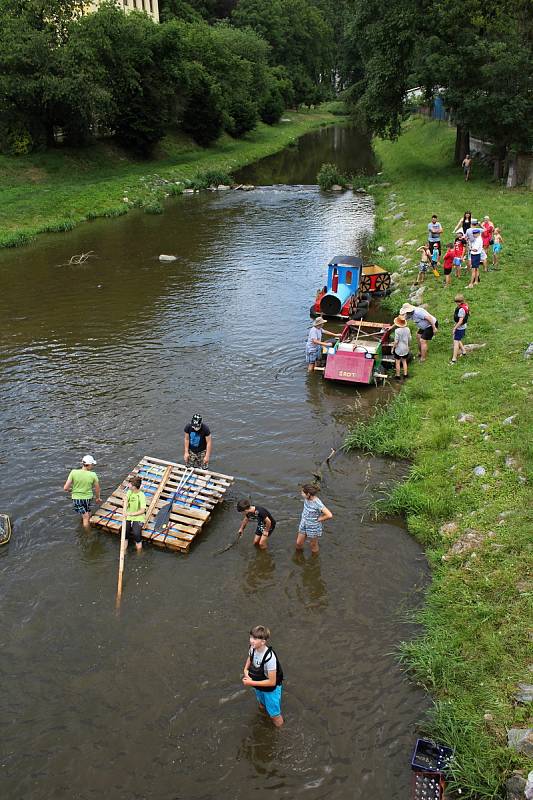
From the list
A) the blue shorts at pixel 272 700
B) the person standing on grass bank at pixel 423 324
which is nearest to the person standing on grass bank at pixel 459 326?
the person standing on grass bank at pixel 423 324

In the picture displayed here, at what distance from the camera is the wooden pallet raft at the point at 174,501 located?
1093 centimetres

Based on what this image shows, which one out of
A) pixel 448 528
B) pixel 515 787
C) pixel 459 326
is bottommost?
pixel 515 787

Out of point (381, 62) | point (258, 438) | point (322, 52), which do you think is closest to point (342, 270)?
point (258, 438)

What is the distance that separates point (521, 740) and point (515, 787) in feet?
1.66

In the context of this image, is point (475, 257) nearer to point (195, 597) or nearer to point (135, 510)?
point (135, 510)

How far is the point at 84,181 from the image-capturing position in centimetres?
4338

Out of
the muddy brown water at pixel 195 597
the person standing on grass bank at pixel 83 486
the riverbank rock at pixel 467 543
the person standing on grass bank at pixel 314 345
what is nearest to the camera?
the muddy brown water at pixel 195 597

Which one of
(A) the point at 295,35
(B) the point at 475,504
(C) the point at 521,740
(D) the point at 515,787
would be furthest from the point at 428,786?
(A) the point at 295,35

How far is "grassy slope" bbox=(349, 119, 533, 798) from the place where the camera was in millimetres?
7340

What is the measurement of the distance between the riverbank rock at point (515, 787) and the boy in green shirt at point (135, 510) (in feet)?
22.1

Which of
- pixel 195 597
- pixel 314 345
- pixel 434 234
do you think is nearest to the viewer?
pixel 195 597

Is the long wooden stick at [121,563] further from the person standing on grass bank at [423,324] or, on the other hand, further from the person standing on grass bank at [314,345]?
the person standing on grass bank at [423,324]

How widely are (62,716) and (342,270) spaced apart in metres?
16.5

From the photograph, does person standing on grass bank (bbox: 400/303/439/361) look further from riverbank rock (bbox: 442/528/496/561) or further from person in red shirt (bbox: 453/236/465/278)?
riverbank rock (bbox: 442/528/496/561)
